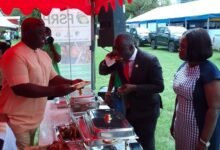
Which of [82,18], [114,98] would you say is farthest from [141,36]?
[114,98]

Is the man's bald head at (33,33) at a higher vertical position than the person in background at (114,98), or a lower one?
higher

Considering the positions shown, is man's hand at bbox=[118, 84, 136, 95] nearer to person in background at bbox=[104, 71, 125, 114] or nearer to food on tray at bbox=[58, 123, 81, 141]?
person in background at bbox=[104, 71, 125, 114]

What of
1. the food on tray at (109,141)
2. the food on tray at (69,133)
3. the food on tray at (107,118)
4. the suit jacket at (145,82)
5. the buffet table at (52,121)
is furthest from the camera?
the suit jacket at (145,82)

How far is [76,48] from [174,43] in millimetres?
11392

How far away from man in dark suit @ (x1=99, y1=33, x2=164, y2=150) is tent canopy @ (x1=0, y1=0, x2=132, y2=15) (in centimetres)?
42

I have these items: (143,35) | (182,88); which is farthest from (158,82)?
(143,35)

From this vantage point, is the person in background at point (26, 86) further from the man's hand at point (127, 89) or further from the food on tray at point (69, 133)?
the man's hand at point (127, 89)

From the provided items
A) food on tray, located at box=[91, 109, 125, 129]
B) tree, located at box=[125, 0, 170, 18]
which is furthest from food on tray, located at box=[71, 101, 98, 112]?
tree, located at box=[125, 0, 170, 18]

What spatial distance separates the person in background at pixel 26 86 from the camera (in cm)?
209

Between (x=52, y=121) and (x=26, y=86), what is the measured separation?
64 cm

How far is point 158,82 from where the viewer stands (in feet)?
8.62

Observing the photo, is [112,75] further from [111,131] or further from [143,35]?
[143,35]

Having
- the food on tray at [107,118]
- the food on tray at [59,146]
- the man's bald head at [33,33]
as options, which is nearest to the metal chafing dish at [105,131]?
the food on tray at [107,118]

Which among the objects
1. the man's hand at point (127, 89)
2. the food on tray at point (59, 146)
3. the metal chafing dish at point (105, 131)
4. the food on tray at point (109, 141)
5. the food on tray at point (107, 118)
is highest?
the man's hand at point (127, 89)
